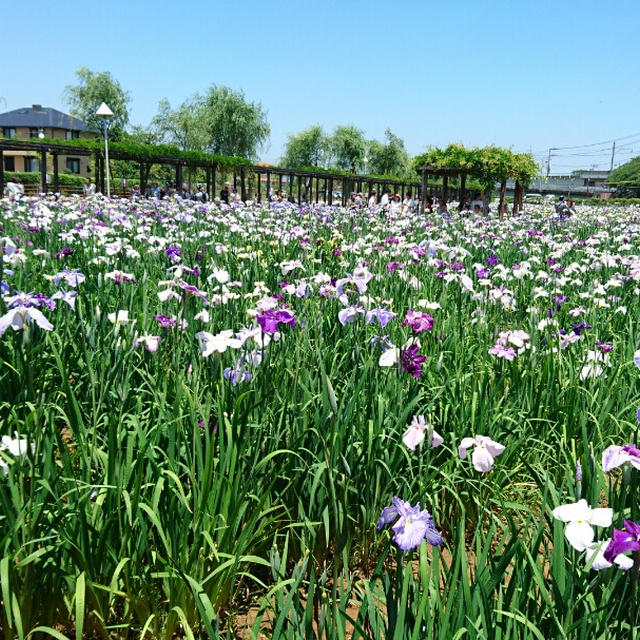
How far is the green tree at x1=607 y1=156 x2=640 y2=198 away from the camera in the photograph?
288 feet

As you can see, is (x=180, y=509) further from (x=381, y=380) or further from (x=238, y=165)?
(x=238, y=165)

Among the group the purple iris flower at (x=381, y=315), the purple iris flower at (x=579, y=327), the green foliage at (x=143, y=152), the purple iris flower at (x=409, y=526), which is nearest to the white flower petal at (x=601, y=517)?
the purple iris flower at (x=409, y=526)

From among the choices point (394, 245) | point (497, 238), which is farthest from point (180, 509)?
point (497, 238)

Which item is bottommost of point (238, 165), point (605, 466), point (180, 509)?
point (180, 509)

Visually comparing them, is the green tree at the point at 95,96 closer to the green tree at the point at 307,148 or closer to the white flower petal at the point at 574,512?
the green tree at the point at 307,148

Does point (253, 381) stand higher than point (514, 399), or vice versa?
point (253, 381)

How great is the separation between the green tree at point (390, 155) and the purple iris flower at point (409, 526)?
232 ft

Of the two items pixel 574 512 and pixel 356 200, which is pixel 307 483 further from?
pixel 356 200

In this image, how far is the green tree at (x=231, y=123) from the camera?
51844 millimetres

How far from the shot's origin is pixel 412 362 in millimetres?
2354

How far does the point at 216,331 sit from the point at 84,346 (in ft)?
2.90

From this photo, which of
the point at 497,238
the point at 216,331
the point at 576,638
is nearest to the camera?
the point at 576,638

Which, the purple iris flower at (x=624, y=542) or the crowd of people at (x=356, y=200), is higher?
the crowd of people at (x=356, y=200)

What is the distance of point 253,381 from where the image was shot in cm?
233
